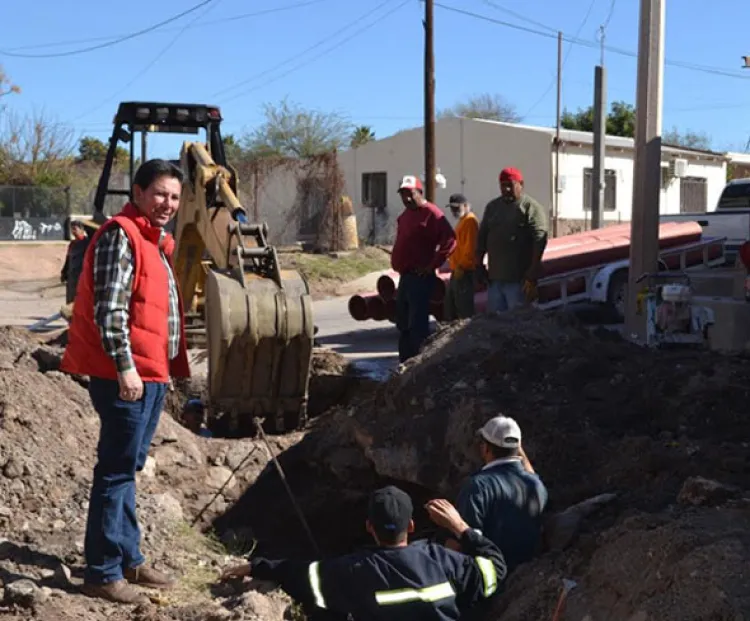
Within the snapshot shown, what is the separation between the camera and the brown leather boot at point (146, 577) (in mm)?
5062

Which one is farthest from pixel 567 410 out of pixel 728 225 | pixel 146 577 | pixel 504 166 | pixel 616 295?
pixel 504 166

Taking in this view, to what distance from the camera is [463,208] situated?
11.1 m

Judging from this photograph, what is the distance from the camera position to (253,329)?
25.5 ft

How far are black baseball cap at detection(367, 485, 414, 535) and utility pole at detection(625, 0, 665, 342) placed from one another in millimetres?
6712

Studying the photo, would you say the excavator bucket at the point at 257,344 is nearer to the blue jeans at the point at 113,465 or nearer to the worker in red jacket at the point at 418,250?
the worker in red jacket at the point at 418,250

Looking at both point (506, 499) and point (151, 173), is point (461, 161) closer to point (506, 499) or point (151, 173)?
point (506, 499)

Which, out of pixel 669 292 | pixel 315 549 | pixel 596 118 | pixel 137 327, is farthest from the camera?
pixel 596 118

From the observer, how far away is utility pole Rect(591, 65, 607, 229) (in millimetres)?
23609

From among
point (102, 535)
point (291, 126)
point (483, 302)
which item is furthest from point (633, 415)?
point (291, 126)

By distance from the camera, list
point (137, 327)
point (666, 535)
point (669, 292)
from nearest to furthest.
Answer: point (666, 535)
point (137, 327)
point (669, 292)

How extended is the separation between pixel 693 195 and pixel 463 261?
2944 cm

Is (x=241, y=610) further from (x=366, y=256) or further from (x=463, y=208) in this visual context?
(x=366, y=256)

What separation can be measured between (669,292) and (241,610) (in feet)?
19.1

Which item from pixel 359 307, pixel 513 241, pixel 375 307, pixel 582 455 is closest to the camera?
pixel 582 455
